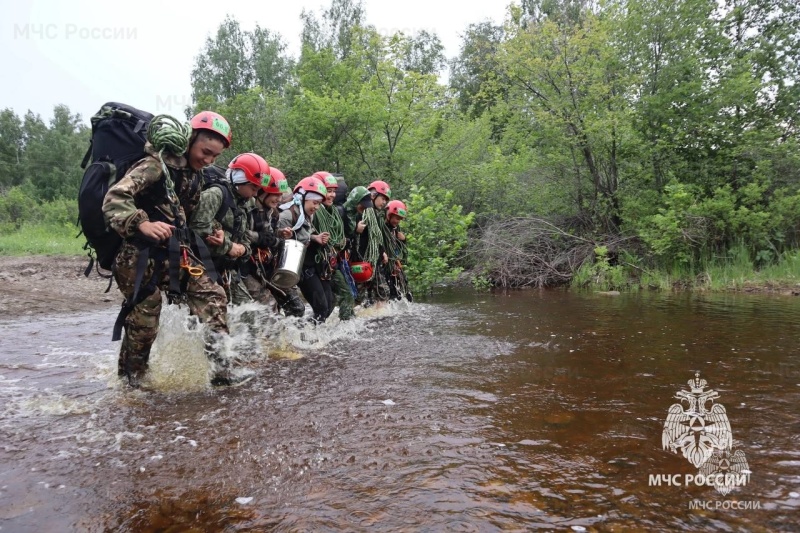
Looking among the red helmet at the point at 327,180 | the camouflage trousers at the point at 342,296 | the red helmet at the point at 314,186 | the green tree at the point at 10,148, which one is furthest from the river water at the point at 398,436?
the green tree at the point at 10,148

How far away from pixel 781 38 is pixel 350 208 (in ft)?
41.5

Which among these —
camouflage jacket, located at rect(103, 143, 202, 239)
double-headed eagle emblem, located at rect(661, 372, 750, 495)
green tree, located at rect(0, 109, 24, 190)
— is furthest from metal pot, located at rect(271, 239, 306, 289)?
green tree, located at rect(0, 109, 24, 190)

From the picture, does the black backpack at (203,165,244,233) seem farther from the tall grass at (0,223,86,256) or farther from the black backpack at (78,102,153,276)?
the tall grass at (0,223,86,256)

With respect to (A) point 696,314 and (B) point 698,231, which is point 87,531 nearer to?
(A) point 696,314

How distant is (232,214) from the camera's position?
4.75 m

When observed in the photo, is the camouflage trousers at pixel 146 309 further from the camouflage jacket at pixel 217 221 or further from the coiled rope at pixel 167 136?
the coiled rope at pixel 167 136

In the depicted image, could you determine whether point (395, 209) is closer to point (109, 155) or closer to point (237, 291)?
point (237, 291)

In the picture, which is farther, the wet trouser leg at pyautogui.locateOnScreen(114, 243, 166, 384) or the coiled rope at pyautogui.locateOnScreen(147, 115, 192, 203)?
the wet trouser leg at pyautogui.locateOnScreen(114, 243, 166, 384)

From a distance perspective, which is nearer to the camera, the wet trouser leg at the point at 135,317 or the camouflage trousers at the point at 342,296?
the wet trouser leg at the point at 135,317

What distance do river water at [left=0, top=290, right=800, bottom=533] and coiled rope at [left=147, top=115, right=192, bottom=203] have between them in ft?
4.70

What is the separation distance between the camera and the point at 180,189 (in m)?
4.04

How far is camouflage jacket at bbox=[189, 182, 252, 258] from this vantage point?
434cm

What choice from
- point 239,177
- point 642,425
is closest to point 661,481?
point 642,425

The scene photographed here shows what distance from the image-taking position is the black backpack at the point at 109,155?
3.60 meters
